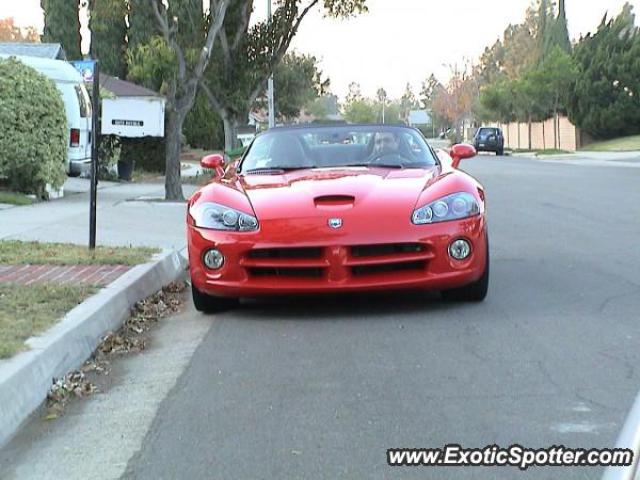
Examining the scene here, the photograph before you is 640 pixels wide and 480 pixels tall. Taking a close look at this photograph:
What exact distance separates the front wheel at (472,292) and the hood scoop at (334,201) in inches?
39.8

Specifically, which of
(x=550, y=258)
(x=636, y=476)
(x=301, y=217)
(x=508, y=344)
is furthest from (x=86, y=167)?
(x=636, y=476)

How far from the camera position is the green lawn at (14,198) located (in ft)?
46.0

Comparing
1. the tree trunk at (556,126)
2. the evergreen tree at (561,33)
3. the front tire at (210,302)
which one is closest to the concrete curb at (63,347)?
the front tire at (210,302)

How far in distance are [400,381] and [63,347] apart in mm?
1946

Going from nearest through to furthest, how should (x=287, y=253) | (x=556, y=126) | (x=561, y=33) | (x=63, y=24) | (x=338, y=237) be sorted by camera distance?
(x=338, y=237) < (x=287, y=253) < (x=63, y=24) < (x=556, y=126) < (x=561, y=33)

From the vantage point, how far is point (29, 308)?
19.2 ft

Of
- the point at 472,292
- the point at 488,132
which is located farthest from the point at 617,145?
the point at 472,292

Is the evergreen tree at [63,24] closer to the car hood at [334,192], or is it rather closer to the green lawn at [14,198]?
the green lawn at [14,198]

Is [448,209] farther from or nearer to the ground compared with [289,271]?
farther from the ground

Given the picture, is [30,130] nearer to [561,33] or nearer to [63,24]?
[63,24]

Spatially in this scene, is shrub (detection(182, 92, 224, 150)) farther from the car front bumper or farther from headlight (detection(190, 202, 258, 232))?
the car front bumper

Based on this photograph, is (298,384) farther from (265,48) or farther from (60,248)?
(265,48)

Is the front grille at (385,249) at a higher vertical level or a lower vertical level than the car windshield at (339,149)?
lower

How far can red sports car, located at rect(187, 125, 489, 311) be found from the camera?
600 centimetres
